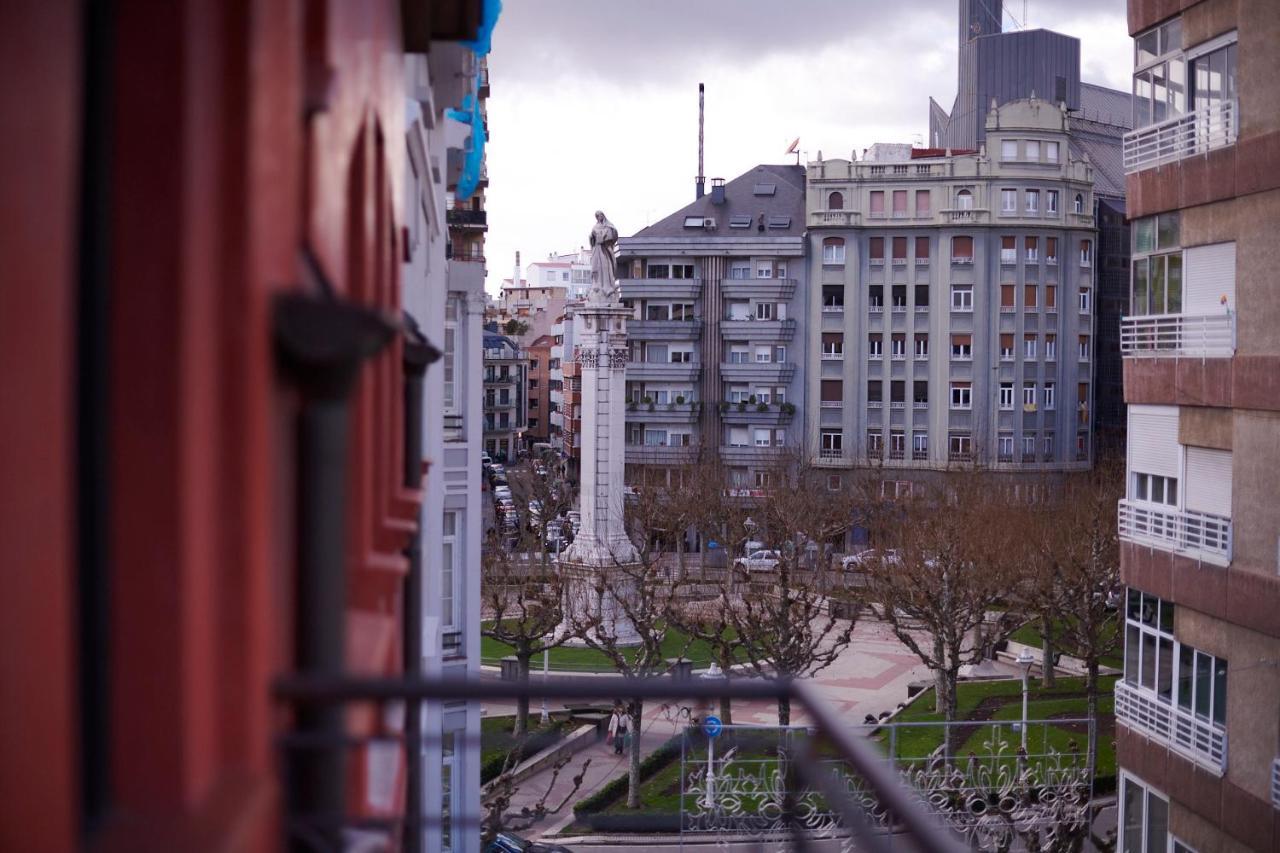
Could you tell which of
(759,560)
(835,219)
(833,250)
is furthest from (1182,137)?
(833,250)

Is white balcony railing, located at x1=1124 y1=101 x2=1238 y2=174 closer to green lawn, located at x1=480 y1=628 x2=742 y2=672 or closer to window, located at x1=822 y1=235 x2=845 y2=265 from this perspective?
green lawn, located at x1=480 y1=628 x2=742 y2=672

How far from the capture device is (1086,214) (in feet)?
193

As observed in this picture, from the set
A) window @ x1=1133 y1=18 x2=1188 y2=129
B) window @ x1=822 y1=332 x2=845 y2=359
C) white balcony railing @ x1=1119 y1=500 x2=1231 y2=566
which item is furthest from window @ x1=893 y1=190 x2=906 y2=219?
white balcony railing @ x1=1119 y1=500 x2=1231 y2=566

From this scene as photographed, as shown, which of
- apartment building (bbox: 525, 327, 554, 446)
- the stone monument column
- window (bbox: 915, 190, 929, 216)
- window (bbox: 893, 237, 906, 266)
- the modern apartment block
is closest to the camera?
the stone monument column

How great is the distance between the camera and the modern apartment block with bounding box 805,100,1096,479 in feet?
191

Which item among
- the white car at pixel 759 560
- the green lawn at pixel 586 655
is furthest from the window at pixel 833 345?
the green lawn at pixel 586 655

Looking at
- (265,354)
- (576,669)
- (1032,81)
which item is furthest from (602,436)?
(265,354)

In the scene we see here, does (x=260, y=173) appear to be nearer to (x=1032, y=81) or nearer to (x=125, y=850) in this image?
(x=125, y=850)

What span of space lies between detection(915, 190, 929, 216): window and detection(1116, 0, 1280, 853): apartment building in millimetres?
42909

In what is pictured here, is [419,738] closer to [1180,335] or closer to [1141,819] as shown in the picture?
[1180,335]

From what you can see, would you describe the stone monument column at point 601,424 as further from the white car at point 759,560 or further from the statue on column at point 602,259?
the white car at point 759,560

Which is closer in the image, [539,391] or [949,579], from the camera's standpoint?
[949,579]

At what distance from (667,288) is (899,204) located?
10175 millimetres

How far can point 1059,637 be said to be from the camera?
116ft
